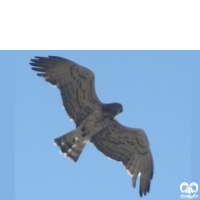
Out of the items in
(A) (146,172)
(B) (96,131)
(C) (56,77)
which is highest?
(C) (56,77)

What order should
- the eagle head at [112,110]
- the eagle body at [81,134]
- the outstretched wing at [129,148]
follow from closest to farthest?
1. the eagle head at [112,110]
2. the eagle body at [81,134]
3. the outstretched wing at [129,148]

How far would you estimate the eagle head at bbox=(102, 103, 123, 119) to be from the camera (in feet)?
47.3

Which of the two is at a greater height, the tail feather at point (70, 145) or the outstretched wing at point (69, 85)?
the outstretched wing at point (69, 85)

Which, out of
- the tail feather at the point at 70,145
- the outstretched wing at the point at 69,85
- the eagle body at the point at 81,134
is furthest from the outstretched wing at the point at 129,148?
the outstretched wing at the point at 69,85

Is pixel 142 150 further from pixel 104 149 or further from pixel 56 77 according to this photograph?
pixel 56 77

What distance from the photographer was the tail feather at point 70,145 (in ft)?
48.2

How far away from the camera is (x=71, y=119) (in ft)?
48.3

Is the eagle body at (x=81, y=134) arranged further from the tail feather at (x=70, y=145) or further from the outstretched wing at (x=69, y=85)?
the outstretched wing at (x=69, y=85)

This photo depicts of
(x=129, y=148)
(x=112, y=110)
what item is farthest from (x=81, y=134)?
(x=129, y=148)

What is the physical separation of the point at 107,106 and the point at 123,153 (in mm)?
1403

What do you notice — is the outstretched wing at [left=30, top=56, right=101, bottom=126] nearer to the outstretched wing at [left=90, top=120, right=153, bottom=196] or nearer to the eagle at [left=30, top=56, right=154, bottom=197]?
the eagle at [left=30, top=56, right=154, bottom=197]

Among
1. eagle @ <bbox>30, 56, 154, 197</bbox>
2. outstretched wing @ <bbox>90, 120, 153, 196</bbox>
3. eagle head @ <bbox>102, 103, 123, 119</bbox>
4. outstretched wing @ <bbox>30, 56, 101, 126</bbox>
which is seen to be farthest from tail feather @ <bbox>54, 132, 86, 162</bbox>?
eagle head @ <bbox>102, 103, 123, 119</bbox>

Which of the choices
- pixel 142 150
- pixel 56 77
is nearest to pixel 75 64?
pixel 56 77
